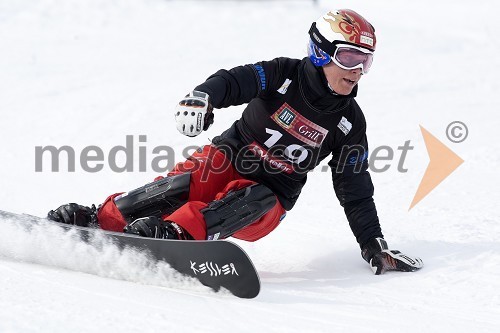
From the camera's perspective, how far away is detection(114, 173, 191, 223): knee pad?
4289 millimetres

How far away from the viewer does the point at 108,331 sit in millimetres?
2557

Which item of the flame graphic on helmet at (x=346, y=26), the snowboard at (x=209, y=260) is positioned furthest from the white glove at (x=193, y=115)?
the flame graphic on helmet at (x=346, y=26)

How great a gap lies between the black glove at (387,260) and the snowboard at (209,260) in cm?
123

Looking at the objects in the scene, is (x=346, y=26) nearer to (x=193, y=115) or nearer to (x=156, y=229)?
(x=193, y=115)

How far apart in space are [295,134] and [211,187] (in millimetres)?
636

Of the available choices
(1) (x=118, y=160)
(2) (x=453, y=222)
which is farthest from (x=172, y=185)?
(1) (x=118, y=160)

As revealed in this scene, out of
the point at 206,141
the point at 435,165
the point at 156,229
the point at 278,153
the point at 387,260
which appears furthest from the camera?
the point at 206,141

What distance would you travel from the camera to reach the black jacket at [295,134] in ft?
14.5

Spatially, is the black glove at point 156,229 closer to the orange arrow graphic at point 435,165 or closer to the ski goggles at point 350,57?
the ski goggles at point 350,57

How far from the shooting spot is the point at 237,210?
161 inches

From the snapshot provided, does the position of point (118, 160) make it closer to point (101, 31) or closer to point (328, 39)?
point (328, 39)

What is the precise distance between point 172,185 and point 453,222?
231cm

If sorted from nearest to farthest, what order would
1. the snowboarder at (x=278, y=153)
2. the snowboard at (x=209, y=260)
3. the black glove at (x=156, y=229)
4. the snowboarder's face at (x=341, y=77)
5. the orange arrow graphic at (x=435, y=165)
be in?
the snowboard at (x=209, y=260), the black glove at (x=156, y=229), the snowboarder at (x=278, y=153), the snowboarder's face at (x=341, y=77), the orange arrow graphic at (x=435, y=165)

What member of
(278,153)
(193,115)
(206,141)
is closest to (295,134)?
(278,153)
